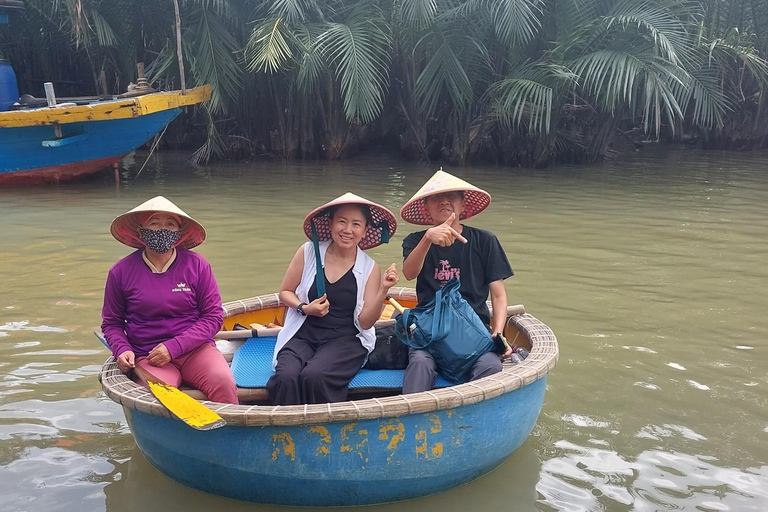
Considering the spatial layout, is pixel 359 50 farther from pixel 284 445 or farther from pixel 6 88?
pixel 284 445

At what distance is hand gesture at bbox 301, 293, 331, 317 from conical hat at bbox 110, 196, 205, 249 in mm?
549

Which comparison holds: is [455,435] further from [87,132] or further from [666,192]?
[87,132]

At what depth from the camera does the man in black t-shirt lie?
3157 millimetres

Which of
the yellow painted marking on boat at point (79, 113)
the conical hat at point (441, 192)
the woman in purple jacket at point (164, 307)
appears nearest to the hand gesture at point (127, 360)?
the woman in purple jacket at point (164, 307)

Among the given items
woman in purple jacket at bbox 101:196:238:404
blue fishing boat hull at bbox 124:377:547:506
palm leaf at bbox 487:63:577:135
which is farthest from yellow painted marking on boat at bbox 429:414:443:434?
palm leaf at bbox 487:63:577:135

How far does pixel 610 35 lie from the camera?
979 centimetres

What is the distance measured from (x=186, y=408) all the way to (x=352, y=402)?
56cm

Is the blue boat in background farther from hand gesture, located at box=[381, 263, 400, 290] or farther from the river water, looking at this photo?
hand gesture, located at box=[381, 263, 400, 290]

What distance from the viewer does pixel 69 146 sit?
9.52 m

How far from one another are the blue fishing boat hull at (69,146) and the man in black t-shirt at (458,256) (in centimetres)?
720

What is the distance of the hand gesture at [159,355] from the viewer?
2.91 m

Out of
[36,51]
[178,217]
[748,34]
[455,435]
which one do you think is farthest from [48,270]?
[748,34]

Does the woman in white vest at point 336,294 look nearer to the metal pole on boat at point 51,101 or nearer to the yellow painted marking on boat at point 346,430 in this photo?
the yellow painted marking on boat at point 346,430

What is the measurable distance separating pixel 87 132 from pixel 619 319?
7437 mm
